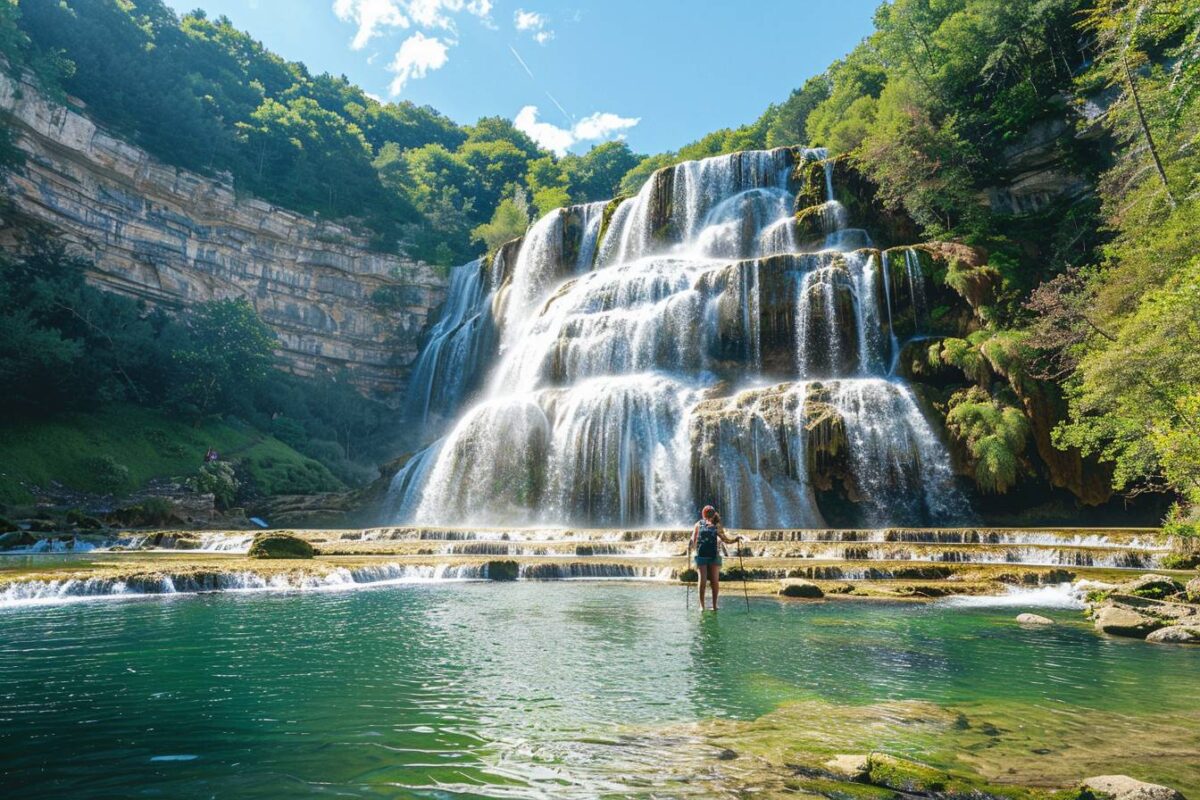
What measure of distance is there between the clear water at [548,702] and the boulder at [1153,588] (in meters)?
3.46

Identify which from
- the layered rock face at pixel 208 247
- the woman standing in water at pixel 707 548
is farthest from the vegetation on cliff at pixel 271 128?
the woman standing in water at pixel 707 548

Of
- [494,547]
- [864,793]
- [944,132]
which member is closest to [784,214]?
[944,132]

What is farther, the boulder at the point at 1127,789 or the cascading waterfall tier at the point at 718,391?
the cascading waterfall tier at the point at 718,391

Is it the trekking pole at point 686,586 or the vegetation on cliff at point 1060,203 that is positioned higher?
the vegetation on cliff at point 1060,203

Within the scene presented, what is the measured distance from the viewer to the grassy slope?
28.0m

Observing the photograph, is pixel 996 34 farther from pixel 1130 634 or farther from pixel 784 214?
pixel 1130 634

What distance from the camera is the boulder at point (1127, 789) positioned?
3.02 m

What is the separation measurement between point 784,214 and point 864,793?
36015mm

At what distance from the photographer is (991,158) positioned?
31609mm

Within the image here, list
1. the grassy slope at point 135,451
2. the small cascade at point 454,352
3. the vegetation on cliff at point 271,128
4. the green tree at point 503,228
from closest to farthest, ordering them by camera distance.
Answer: the grassy slope at point 135,451, the vegetation on cliff at point 271,128, the small cascade at point 454,352, the green tree at point 503,228

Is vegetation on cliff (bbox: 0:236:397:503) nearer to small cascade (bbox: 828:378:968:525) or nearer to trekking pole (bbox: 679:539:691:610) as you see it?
trekking pole (bbox: 679:539:691:610)

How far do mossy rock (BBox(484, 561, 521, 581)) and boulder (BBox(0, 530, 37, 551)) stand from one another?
1592 centimetres

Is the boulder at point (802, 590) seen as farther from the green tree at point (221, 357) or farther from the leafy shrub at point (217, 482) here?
the green tree at point (221, 357)

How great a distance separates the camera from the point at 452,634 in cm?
766
